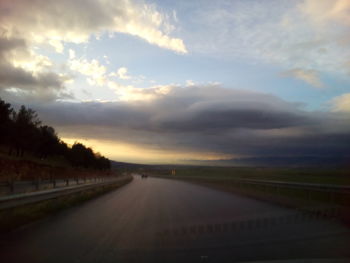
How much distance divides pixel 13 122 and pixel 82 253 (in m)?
70.2

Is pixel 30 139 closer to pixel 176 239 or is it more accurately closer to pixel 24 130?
pixel 24 130

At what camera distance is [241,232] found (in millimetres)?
11383

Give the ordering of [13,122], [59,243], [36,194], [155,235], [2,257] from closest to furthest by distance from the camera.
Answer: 1. [2,257]
2. [59,243]
3. [155,235]
4. [36,194]
5. [13,122]

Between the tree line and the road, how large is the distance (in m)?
59.9

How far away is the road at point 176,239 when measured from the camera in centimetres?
834

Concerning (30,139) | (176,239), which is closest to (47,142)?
(30,139)

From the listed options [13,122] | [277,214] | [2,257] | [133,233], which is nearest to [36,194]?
[133,233]

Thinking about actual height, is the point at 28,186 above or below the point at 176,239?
above

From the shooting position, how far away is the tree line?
70.8 meters

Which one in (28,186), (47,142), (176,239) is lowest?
(176,239)

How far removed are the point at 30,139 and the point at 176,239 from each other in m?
70.6

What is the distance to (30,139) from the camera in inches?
2987

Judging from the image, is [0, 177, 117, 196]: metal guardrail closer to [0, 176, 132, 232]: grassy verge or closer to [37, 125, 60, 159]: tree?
[0, 176, 132, 232]: grassy verge

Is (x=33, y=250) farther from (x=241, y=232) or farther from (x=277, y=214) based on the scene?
(x=277, y=214)
